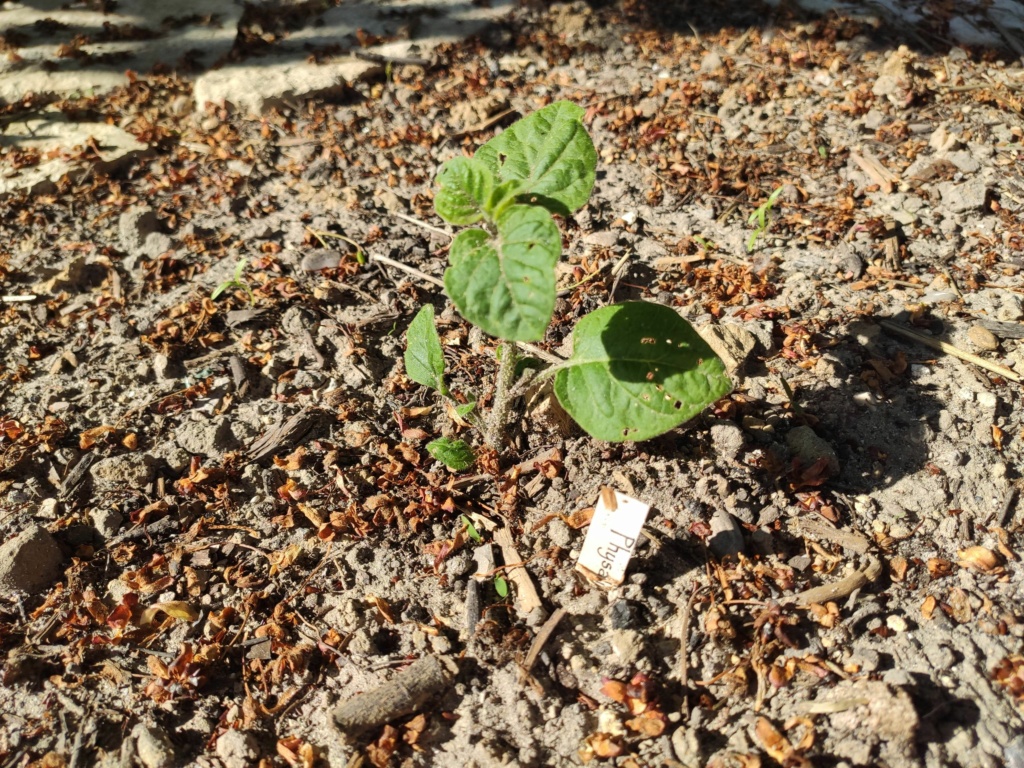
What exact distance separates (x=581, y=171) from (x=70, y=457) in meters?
1.82

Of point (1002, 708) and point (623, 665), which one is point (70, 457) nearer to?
point (623, 665)

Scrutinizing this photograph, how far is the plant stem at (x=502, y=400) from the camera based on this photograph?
6.54 feet

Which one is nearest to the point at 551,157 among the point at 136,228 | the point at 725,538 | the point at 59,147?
the point at 725,538

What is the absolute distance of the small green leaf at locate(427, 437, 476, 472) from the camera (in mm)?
2127

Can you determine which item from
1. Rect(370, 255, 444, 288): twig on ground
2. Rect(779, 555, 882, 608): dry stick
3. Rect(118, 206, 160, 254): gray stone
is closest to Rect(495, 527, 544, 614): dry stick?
Rect(779, 555, 882, 608): dry stick

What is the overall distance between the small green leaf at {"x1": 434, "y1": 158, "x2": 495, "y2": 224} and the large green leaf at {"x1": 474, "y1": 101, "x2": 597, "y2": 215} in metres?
0.09

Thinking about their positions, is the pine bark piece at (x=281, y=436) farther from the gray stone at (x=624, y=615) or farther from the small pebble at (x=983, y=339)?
the small pebble at (x=983, y=339)

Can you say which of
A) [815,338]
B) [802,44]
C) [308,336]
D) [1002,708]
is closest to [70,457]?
[308,336]

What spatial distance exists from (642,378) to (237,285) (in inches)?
68.9

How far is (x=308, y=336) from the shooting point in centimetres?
266

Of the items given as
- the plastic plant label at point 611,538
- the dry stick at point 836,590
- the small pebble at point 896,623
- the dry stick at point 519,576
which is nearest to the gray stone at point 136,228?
the dry stick at point 519,576

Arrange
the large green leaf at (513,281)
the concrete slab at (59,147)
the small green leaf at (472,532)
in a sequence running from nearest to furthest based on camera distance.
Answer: the large green leaf at (513,281)
the small green leaf at (472,532)
the concrete slab at (59,147)

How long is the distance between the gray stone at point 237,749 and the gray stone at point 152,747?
0.11 m

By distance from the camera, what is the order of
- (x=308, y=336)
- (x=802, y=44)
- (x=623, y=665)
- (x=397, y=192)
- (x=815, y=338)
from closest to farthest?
(x=623, y=665) < (x=815, y=338) < (x=308, y=336) < (x=397, y=192) < (x=802, y=44)
